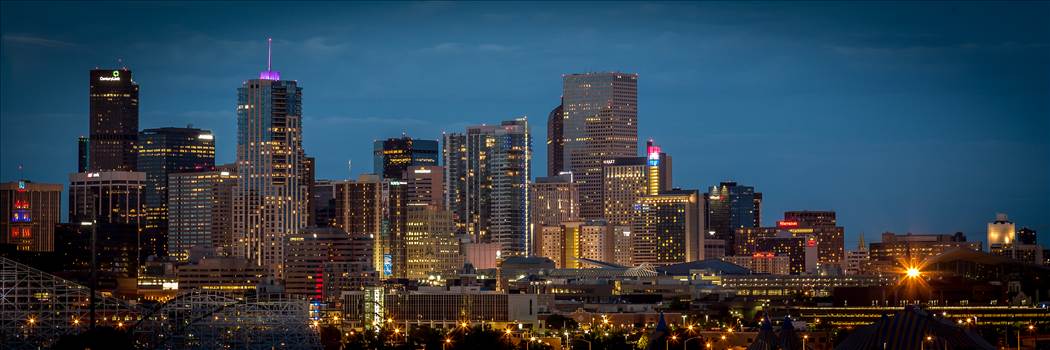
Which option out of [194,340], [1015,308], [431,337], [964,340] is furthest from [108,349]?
[1015,308]

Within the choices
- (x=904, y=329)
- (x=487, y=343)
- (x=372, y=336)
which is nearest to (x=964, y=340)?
(x=904, y=329)

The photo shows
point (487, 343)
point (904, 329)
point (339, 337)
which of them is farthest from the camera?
point (339, 337)

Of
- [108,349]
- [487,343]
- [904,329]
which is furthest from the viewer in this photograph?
[487,343]

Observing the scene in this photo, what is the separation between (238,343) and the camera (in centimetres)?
15062

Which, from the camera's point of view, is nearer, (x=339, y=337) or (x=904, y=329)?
(x=904, y=329)

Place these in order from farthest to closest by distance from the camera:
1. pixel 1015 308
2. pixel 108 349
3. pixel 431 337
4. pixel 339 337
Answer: pixel 1015 308
pixel 339 337
pixel 431 337
pixel 108 349

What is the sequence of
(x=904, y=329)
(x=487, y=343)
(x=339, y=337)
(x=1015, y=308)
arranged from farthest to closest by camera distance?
(x=1015, y=308)
(x=339, y=337)
(x=487, y=343)
(x=904, y=329)

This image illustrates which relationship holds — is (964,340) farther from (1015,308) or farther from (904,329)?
(1015,308)

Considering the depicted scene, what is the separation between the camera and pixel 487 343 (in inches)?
5694

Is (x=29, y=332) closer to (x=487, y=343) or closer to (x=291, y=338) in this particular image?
(x=291, y=338)

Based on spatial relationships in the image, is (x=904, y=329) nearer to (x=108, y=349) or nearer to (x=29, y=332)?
(x=108, y=349)

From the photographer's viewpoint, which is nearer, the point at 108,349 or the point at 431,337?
the point at 108,349

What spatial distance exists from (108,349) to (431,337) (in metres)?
44.8

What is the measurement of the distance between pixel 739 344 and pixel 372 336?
3239cm
